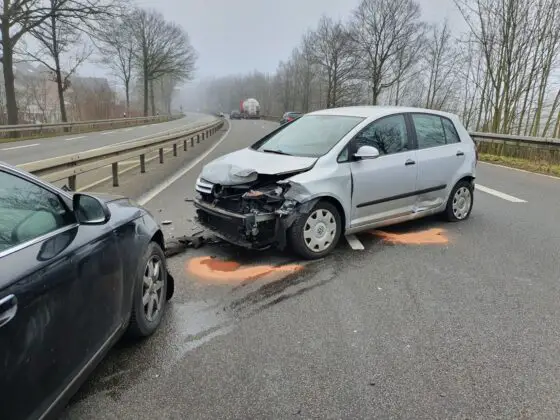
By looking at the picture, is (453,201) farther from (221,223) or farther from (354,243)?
(221,223)

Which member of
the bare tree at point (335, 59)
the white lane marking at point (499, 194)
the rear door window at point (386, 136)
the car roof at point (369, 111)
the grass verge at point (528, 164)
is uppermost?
the bare tree at point (335, 59)

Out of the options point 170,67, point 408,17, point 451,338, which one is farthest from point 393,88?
point 451,338

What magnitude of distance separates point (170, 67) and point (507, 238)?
63.4 metres

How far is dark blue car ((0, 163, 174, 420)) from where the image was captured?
6.03 feet

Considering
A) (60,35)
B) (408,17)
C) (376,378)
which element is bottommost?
(376,378)

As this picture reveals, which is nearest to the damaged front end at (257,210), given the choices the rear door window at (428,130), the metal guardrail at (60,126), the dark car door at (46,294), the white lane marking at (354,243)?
the white lane marking at (354,243)

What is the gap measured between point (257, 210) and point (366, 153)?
1450 millimetres

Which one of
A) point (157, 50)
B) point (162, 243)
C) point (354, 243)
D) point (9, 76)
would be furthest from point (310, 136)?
point (157, 50)

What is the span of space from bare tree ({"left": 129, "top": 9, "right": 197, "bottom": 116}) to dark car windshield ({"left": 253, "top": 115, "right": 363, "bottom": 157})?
57177 millimetres

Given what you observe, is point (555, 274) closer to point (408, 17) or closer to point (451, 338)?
point (451, 338)

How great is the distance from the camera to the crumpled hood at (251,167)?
16.4 feet

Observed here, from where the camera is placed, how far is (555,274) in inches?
190

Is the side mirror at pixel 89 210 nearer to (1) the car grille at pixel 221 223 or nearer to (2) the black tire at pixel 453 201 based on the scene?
(1) the car grille at pixel 221 223

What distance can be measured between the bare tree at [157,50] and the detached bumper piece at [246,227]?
2302 inches
